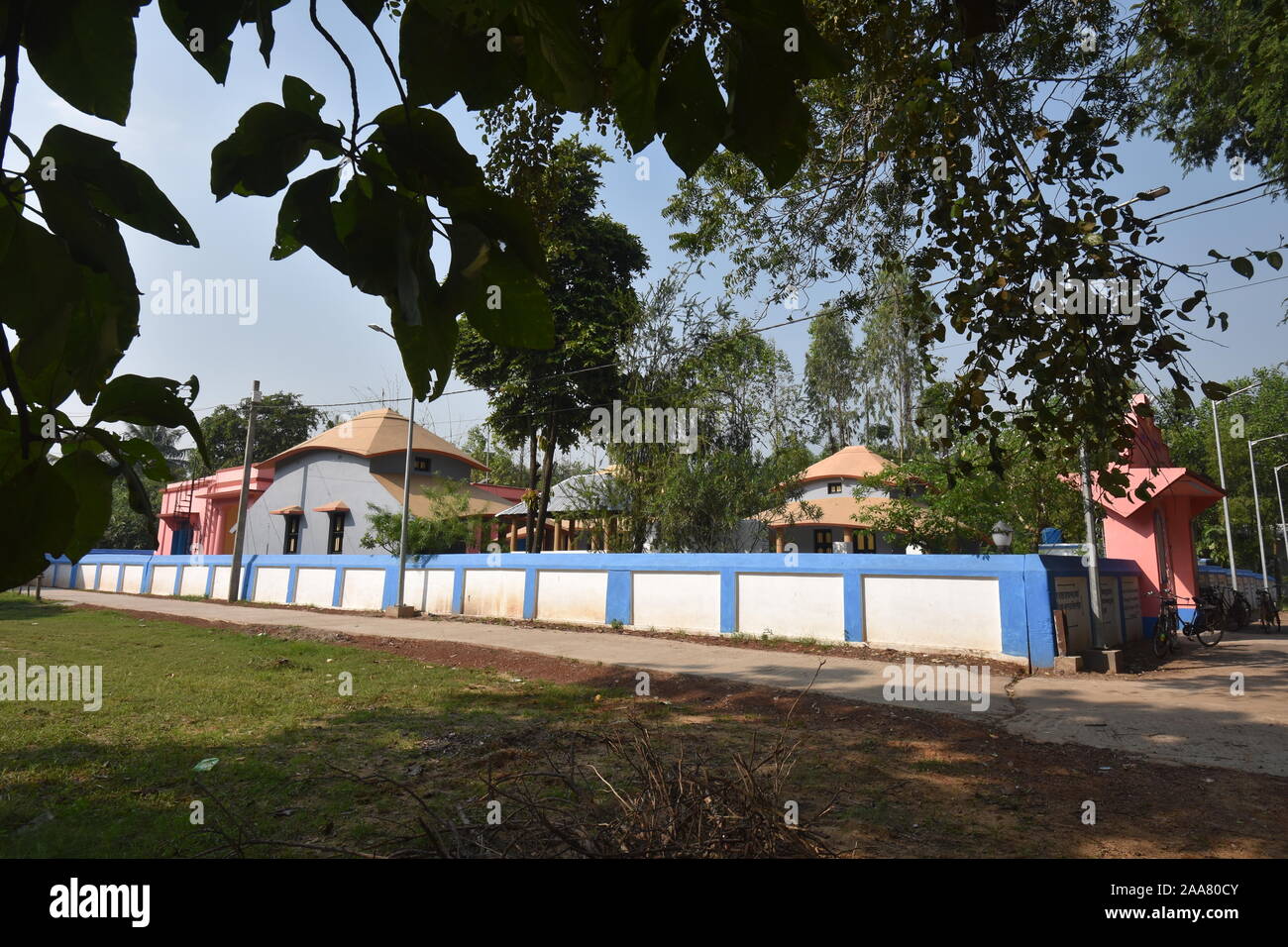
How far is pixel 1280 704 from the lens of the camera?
859 cm

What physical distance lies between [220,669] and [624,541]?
10581 millimetres

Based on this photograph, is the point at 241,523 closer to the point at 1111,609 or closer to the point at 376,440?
the point at 376,440

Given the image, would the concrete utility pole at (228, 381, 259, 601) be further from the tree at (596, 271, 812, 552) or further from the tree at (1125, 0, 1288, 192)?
the tree at (1125, 0, 1288, 192)

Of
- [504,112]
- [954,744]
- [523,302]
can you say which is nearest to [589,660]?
[954,744]

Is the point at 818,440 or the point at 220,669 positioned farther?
the point at 818,440

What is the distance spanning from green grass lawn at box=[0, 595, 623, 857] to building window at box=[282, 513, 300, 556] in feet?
60.6

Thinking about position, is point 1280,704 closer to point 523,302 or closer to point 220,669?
point 523,302

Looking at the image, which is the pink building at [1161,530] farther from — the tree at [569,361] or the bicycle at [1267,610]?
the tree at [569,361]

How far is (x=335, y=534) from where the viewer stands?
2975 cm

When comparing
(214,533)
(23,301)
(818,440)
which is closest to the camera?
(23,301)

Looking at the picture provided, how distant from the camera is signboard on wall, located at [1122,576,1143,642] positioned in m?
14.5

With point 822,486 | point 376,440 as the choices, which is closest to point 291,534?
point 376,440

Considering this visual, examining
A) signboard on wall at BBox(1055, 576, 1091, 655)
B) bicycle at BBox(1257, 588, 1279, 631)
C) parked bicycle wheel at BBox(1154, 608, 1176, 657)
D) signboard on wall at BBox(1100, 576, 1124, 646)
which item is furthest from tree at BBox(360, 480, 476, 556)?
bicycle at BBox(1257, 588, 1279, 631)

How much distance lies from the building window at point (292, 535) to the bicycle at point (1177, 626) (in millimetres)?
28881
